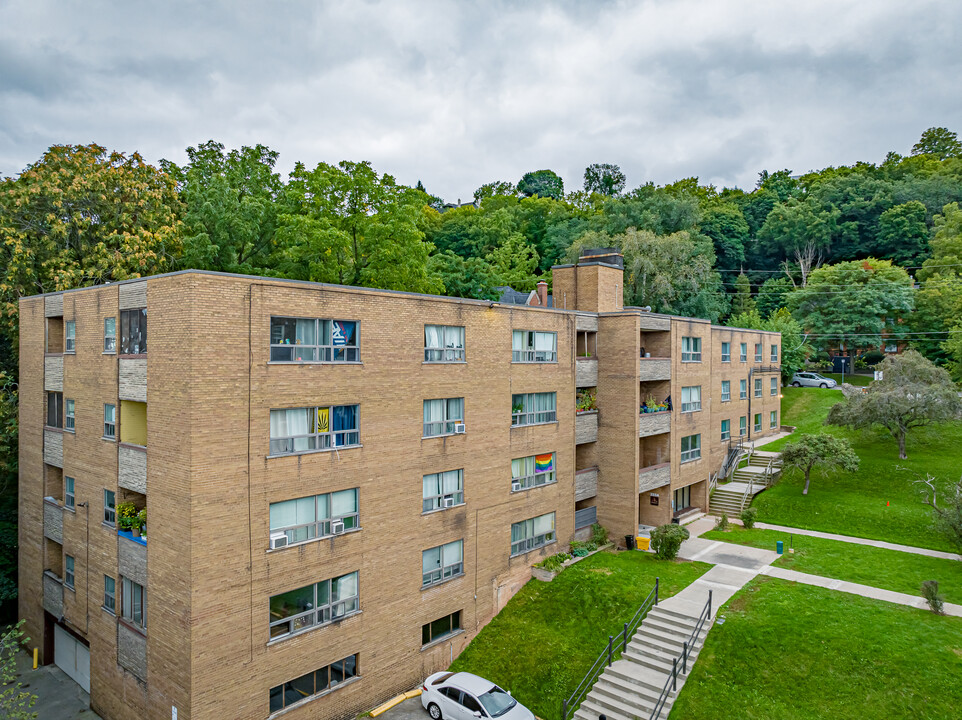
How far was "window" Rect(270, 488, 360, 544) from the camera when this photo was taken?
53.7 ft

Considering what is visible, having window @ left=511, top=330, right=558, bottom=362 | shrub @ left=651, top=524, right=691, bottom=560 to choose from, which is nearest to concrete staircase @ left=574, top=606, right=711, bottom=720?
shrub @ left=651, top=524, right=691, bottom=560

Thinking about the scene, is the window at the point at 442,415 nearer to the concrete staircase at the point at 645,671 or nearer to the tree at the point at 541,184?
the concrete staircase at the point at 645,671

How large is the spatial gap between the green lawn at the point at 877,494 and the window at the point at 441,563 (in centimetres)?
1821

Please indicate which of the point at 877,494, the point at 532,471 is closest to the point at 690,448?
the point at 877,494

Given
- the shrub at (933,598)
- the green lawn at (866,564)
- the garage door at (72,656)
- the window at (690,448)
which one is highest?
the window at (690,448)

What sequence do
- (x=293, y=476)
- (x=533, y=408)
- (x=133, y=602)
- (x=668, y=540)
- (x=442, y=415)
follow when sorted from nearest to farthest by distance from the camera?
(x=293, y=476) < (x=133, y=602) < (x=442, y=415) < (x=668, y=540) < (x=533, y=408)

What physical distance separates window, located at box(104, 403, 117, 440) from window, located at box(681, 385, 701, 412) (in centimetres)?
2511

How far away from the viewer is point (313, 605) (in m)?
17.0

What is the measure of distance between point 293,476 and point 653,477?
1797cm

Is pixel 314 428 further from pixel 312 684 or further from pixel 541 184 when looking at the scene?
pixel 541 184

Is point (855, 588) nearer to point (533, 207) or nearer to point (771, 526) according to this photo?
point (771, 526)

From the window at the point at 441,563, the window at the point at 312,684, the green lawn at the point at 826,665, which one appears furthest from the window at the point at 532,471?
the window at the point at 312,684

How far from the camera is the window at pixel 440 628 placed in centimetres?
2045

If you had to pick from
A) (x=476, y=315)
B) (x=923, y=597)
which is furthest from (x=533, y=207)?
(x=923, y=597)
